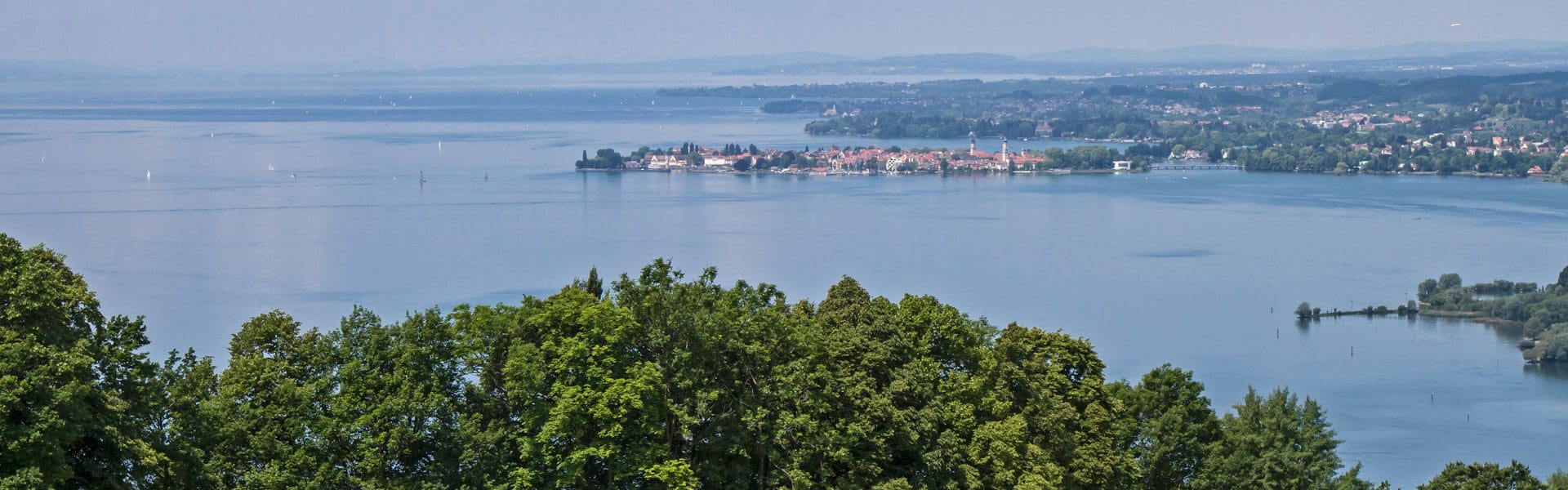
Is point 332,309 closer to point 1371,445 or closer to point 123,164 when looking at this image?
point 1371,445

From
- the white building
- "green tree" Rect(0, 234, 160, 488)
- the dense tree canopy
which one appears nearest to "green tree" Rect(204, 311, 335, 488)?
the dense tree canopy

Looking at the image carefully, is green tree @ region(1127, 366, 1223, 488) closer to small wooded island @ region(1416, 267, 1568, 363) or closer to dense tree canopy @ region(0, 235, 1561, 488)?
dense tree canopy @ region(0, 235, 1561, 488)

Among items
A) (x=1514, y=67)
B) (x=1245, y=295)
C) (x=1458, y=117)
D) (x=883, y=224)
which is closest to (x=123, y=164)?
(x=883, y=224)

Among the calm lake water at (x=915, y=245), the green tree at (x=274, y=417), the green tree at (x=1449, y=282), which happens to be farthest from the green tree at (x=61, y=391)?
the green tree at (x=1449, y=282)

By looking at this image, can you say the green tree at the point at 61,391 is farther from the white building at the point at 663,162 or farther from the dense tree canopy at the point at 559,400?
the white building at the point at 663,162

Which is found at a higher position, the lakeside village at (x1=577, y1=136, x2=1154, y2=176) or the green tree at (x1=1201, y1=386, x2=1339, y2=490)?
the green tree at (x1=1201, y1=386, x2=1339, y2=490)

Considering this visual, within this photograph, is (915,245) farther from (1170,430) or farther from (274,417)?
(274,417)
